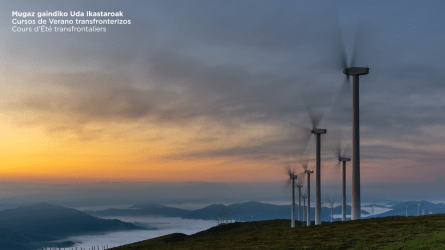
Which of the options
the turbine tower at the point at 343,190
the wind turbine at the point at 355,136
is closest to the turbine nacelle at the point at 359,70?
the wind turbine at the point at 355,136

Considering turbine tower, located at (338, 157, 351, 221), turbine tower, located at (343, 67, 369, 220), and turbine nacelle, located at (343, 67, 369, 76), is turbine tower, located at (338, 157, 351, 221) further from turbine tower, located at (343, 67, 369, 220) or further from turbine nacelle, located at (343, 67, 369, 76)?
turbine nacelle, located at (343, 67, 369, 76)

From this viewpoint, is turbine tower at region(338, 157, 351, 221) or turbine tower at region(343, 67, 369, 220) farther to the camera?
turbine tower at region(338, 157, 351, 221)

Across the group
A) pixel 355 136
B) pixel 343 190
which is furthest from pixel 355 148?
pixel 343 190

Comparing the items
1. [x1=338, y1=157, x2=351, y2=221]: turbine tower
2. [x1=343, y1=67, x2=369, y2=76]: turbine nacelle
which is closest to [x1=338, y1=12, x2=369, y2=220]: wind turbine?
[x1=343, y1=67, x2=369, y2=76]: turbine nacelle

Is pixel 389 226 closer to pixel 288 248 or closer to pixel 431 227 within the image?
pixel 431 227

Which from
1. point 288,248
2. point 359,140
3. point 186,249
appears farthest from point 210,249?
point 359,140

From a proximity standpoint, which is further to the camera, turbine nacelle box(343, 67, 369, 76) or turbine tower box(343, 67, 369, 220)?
turbine nacelle box(343, 67, 369, 76)

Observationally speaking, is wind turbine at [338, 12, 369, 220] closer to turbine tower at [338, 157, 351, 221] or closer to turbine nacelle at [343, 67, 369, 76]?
turbine nacelle at [343, 67, 369, 76]

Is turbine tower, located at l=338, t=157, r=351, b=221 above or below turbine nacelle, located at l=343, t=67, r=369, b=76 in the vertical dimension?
below

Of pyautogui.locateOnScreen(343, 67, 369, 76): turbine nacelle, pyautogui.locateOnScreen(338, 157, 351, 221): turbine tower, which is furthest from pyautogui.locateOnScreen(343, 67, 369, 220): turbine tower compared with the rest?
pyautogui.locateOnScreen(338, 157, 351, 221): turbine tower

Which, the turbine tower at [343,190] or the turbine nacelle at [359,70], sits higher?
the turbine nacelle at [359,70]

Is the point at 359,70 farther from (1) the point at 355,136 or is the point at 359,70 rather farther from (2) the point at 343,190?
(2) the point at 343,190

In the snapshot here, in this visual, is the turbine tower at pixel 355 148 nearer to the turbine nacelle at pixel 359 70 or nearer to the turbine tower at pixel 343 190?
the turbine nacelle at pixel 359 70

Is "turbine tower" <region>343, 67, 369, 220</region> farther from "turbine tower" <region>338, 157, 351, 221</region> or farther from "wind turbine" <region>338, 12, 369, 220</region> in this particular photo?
"turbine tower" <region>338, 157, 351, 221</region>
